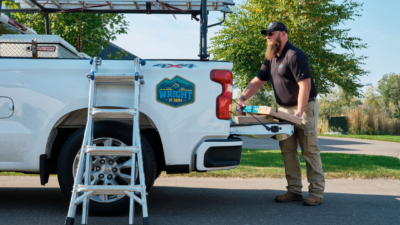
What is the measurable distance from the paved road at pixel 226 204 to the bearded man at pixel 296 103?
0.80 feet

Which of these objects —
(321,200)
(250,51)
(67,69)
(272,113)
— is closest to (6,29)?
(67,69)

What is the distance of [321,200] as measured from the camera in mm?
4387

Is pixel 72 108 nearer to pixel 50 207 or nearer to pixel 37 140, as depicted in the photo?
pixel 37 140

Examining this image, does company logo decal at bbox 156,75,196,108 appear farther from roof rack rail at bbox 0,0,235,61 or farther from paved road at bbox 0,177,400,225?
roof rack rail at bbox 0,0,235,61

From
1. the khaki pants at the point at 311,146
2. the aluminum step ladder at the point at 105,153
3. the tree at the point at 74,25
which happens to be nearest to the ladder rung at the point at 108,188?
the aluminum step ladder at the point at 105,153

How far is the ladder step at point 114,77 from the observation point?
344cm

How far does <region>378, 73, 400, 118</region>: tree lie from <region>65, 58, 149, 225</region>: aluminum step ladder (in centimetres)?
5177

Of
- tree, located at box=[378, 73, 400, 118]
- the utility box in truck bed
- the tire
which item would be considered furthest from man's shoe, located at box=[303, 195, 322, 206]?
tree, located at box=[378, 73, 400, 118]

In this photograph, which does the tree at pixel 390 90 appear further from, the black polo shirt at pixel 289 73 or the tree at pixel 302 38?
the black polo shirt at pixel 289 73

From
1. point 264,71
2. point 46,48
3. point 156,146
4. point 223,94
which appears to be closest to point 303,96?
point 264,71

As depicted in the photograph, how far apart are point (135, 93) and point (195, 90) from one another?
0.61 m

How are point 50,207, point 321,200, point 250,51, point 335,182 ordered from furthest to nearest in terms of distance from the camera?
point 250,51 → point 335,182 → point 321,200 → point 50,207

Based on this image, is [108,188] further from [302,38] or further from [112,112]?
[302,38]

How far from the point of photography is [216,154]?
12.0ft
